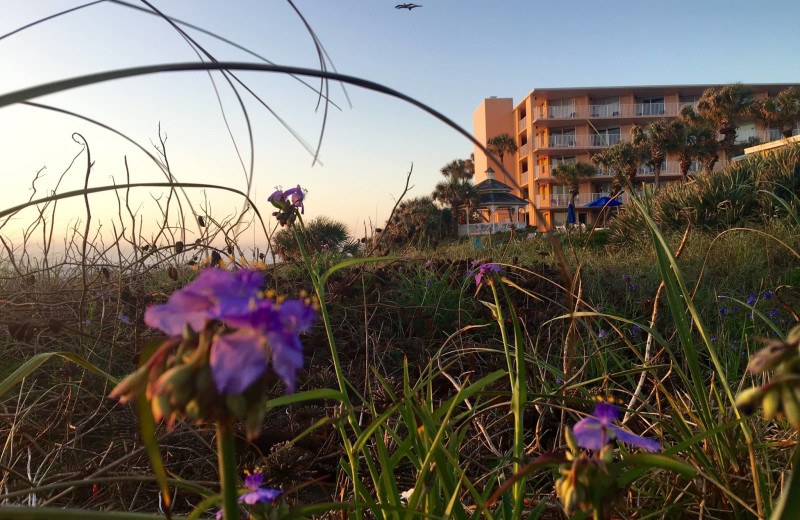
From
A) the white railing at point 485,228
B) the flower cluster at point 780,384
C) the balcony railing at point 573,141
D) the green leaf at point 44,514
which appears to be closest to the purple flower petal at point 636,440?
the flower cluster at point 780,384

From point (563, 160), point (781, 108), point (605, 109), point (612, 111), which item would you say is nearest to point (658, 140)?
point (781, 108)

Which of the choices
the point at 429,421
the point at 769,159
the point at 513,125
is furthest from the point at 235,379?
the point at 513,125

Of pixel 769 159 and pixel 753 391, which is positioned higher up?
pixel 769 159

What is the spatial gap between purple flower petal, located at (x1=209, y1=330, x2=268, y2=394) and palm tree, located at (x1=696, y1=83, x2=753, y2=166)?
34.4 metres

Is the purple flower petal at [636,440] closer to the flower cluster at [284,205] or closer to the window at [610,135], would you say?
the flower cluster at [284,205]

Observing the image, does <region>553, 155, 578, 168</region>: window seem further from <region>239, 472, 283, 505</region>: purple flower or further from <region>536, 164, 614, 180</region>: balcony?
<region>239, 472, 283, 505</region>: purple flower

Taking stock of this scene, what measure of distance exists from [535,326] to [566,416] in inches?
45.0

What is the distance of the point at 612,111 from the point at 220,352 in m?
43.9

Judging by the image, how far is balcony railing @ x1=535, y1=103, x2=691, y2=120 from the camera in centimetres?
3916

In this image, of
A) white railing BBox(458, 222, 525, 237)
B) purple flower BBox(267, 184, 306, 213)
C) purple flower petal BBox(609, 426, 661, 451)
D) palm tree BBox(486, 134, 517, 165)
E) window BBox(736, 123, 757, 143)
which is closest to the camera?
purple flower petal BBox(609, 426, 661, 451)

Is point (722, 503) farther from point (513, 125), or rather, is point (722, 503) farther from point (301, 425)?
point (513, 125)

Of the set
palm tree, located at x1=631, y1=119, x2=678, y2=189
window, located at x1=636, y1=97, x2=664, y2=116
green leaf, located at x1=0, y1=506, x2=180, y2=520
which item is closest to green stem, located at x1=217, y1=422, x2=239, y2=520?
green leaf, located at x1=0, y1=506, x2=180, y2=520

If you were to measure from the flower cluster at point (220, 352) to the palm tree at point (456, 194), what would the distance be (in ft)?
98.1

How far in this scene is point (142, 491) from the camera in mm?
1596
